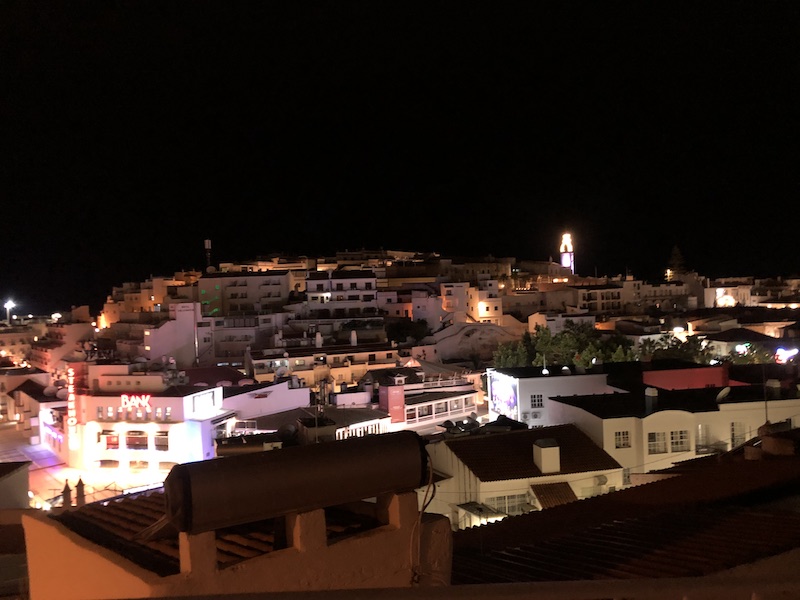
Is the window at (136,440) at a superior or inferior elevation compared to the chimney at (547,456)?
inferior

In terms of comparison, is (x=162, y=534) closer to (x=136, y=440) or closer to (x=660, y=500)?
(x=660, y=500)

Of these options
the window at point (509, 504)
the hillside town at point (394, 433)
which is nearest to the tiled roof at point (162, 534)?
the hillside town at point (394, 433)

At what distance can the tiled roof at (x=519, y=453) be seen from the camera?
11102mm

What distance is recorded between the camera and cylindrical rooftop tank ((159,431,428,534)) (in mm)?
2297

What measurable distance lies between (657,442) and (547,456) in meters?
2.84

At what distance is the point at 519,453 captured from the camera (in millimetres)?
11625

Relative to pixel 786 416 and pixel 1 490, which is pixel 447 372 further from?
pixel 1 490

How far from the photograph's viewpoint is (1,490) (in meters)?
8.89

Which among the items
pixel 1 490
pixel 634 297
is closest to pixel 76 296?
pixel 634 297

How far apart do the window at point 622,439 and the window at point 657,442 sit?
16.4 inches

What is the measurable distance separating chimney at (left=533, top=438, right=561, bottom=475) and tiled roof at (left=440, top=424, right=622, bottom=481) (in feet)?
0.35

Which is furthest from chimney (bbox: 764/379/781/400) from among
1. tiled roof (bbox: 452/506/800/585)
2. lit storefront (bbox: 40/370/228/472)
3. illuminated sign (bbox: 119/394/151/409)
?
illuminated sign (bbox: 119/394/151/409)

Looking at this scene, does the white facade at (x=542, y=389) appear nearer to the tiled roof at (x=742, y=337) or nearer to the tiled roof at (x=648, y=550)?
the tiled roof at (x=742, y=337)

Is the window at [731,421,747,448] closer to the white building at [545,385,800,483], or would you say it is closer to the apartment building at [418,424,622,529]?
the white building at [545,385,800,483]
